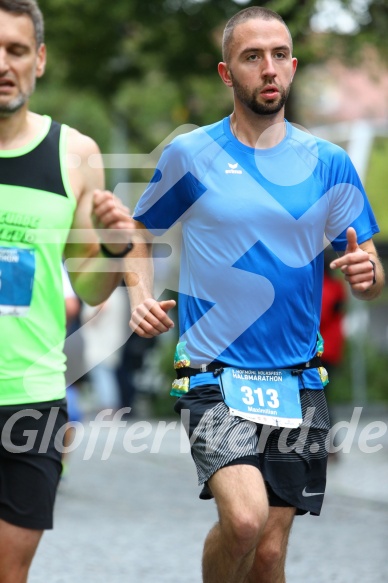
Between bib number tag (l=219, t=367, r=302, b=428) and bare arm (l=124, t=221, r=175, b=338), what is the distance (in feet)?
1.20

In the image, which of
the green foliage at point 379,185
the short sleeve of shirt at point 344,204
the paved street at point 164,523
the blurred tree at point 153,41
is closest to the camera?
the short sleeve of shirt at point 344,204

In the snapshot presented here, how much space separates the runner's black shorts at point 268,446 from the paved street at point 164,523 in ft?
5.87

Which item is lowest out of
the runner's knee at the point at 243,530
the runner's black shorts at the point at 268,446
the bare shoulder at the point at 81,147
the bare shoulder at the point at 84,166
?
the runner's knee at the point at 243,530

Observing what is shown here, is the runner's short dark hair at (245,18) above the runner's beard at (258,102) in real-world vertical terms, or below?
above

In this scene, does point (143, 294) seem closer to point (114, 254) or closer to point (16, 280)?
point (114, 254)

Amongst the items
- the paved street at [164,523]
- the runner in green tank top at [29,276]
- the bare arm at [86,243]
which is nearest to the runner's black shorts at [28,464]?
the runner in green tank top at [29,276]

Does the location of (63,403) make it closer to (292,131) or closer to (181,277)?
(181,277)

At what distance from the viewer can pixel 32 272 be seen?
15.4ft

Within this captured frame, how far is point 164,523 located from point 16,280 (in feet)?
15.1

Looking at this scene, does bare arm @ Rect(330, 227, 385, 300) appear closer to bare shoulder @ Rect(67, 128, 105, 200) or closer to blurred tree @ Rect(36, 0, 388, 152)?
bare shoulder @ Rect(67, 128, 105, 200)

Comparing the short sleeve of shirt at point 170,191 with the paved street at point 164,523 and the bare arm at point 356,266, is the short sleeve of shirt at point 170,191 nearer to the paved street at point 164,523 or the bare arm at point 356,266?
the bare arm at point 356,266

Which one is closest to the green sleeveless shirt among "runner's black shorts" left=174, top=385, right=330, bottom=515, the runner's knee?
"runner's black shorts" left=174, top=385, right=330, bottom=515

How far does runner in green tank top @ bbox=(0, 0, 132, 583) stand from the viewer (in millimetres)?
4652

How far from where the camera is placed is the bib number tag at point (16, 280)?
4.66 m
